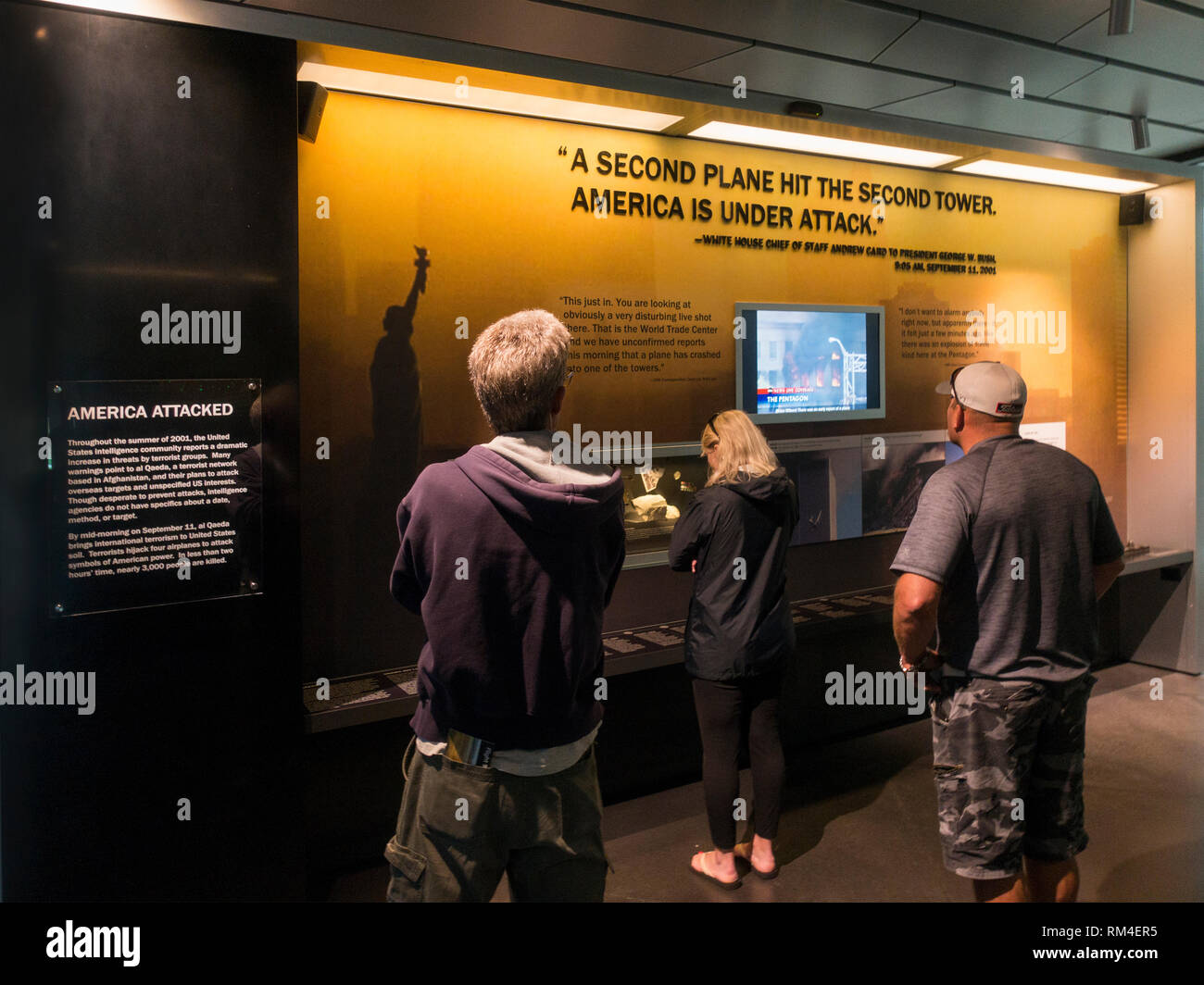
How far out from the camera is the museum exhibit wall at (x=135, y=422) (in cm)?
261

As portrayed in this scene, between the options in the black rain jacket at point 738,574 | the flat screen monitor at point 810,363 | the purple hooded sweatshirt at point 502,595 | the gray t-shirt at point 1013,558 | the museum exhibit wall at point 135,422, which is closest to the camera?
the purple hooded sweatshirt at point 502,595

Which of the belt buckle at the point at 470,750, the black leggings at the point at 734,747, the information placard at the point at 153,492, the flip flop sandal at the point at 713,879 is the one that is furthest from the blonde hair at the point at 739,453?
the belt buckle at the point at 470,750

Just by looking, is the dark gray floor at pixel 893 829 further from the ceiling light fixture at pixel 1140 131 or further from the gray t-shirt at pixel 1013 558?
the ceiling light fixture at pixel 1140 131

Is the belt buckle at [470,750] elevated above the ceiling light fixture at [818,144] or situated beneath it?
situated beneath

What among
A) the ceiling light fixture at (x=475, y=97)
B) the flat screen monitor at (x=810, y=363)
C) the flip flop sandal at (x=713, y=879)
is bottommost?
the flip flop sandal at (x=713, y=879)

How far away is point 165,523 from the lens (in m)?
2.79

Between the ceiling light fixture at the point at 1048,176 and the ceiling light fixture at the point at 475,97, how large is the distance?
2255 mm

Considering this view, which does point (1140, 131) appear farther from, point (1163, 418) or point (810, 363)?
point (810, 363)

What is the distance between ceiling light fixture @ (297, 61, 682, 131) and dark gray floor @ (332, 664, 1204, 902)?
3.08 meters

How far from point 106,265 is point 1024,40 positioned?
4.51m

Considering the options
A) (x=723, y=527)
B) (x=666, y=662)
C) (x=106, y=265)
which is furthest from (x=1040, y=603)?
(x=106, y=265)

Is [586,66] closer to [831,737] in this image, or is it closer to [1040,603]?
[1040,603]

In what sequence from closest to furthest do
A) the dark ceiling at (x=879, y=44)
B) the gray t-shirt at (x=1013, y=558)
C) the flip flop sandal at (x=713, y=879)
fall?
1. the gray t-shirt at (x=1013, y=558)
2. the flip flop sandal at (x=713, y=879)
3. the dark ceiling at (x=879, y=44)

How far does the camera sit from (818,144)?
475 cm
